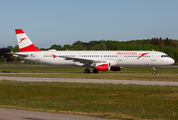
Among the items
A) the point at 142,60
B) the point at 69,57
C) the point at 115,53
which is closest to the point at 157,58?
the point at 142,60

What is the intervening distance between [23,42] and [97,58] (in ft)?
49.4

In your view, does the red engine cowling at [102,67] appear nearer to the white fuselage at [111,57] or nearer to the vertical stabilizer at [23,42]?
the white fuselage at [111,57]

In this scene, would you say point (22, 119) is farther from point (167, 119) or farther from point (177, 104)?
point (177, 104)

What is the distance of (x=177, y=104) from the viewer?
16.0m

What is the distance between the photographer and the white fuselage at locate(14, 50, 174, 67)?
163 feet

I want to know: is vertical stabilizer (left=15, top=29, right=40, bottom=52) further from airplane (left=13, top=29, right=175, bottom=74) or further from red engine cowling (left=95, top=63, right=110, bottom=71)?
red engine cowling (left=95, top=63, right=110, bottom=71)

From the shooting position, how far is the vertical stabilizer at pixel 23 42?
176ft

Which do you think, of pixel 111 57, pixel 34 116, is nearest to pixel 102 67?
pixel 111 57

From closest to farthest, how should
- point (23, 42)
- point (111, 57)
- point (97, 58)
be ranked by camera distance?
point (111, 57) < point (97, 58) < point (23, 42)

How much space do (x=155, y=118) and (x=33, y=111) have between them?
19.3ft

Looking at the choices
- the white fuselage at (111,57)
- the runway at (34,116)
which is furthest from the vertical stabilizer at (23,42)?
the runway at (34,116)

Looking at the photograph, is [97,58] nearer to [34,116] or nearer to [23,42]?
[23,42]

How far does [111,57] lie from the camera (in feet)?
165

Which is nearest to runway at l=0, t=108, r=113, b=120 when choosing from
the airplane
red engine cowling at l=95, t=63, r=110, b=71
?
red engine cowling at l=95, t=63, r=110, b=71
